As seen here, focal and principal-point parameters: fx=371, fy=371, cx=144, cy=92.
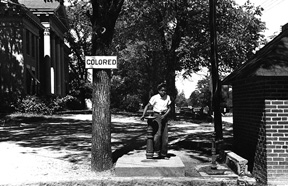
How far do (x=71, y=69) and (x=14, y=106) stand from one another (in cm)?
3332

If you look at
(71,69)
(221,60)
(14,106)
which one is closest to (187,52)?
(221,60)

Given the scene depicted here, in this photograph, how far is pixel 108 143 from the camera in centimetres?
793

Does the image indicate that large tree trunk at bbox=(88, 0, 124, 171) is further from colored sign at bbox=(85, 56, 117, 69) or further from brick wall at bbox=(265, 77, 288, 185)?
brick wall at bbox=(265, 77, 288, 185)

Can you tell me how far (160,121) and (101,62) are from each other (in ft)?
5.90

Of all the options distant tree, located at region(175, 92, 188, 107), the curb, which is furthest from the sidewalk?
distant tree, located at region(175, 92, 188, 107)

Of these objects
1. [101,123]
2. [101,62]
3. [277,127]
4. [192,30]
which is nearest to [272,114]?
[277,127]

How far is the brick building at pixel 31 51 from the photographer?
30250mm

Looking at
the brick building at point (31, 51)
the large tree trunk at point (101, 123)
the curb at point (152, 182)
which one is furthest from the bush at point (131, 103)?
the curb at point (152, 182)

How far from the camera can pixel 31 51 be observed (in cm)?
3384

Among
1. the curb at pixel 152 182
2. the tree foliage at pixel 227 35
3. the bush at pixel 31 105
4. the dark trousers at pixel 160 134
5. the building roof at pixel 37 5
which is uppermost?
the building roof at pixel 37 5

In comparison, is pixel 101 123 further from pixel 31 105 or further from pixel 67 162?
pixel 31 105

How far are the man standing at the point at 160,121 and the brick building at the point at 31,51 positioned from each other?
58.7 ft

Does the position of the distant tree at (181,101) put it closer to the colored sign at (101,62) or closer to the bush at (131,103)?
the bush at (131,103)

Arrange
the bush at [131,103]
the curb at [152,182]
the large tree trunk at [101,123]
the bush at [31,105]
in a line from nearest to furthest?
the curb at [152,182], the large tree trunk at [101,123], the bush at [31,105], the bush at [131,103]
